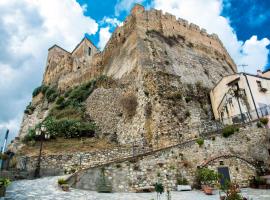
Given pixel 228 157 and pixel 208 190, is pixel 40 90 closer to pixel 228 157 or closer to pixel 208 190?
pixel 228 157

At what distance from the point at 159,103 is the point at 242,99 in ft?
21.8

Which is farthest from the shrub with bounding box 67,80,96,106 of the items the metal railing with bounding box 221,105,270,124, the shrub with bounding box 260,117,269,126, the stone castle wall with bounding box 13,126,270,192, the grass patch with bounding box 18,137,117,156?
the shrub with bounding box 260,117,269,126

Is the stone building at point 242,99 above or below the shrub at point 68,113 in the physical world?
below

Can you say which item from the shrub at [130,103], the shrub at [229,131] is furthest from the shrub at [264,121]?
the shrub at [130,103]

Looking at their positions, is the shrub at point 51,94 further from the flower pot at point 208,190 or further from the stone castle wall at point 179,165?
the flower pot at point 208,190

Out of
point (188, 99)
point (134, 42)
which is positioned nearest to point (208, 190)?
point (188, 99)

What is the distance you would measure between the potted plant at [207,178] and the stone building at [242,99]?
710 centimetres

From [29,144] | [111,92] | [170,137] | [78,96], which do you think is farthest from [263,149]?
[78,96]

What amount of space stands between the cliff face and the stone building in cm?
145

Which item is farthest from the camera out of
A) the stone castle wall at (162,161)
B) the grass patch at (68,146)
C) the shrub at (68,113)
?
the shrub at (68,113)

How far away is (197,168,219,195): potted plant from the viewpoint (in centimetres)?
1079

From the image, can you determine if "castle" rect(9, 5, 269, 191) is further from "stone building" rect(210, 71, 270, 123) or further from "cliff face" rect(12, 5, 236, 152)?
"stone building" rect(210, 71, 270, 123)

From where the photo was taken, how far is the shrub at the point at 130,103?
63.1ft

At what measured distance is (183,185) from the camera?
38.4ft
